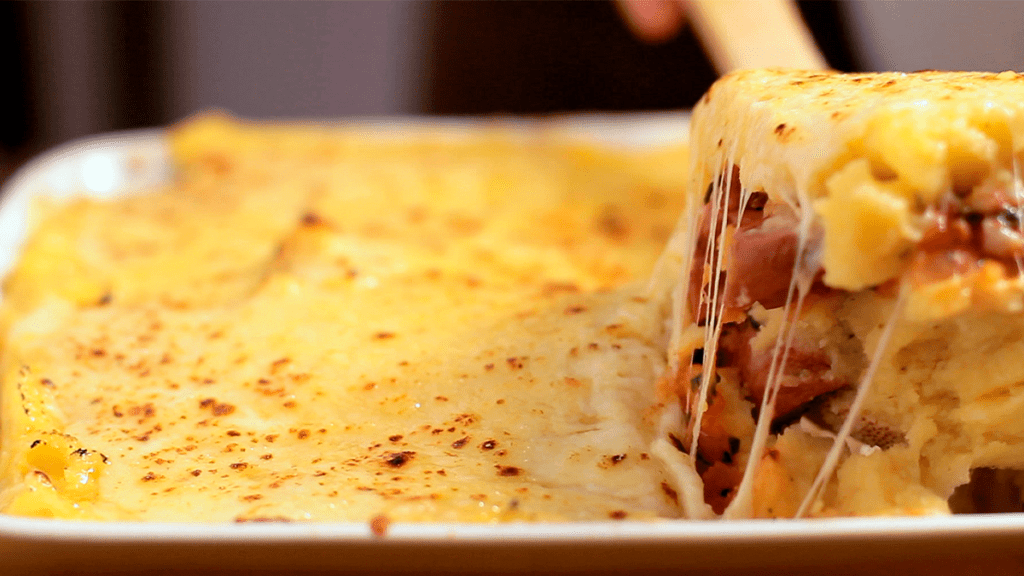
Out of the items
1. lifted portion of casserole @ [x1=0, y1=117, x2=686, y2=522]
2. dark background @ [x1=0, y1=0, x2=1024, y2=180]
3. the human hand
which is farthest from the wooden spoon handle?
dark background @ [x1=0, y1=0, x2=1024, y2=180]

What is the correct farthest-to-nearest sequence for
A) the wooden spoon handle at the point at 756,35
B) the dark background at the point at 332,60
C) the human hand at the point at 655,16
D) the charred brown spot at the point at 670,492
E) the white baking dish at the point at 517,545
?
the dark background at the point at 332,60
the human hand at the point at 655,16
the wooden spoon handle at the point at 756,35
the charred brown spot at the point at 670,492
the white baking dish at the point at 517,545

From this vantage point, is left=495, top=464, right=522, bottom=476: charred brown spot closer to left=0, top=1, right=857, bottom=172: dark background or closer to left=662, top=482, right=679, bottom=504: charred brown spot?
left=662, top=482, right=679, bottom=504: charred brown spot

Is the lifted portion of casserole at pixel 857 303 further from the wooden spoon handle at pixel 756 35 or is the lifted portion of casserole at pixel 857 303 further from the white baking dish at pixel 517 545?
the wooden spoon handle at pixel 756 35

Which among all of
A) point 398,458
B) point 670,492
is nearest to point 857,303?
point 670,492

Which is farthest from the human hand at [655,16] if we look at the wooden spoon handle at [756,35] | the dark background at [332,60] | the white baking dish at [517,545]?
→ the white baking dish at [517,545]

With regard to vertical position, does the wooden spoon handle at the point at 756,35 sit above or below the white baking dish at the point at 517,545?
above

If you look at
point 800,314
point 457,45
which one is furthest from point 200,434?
point 457,45
